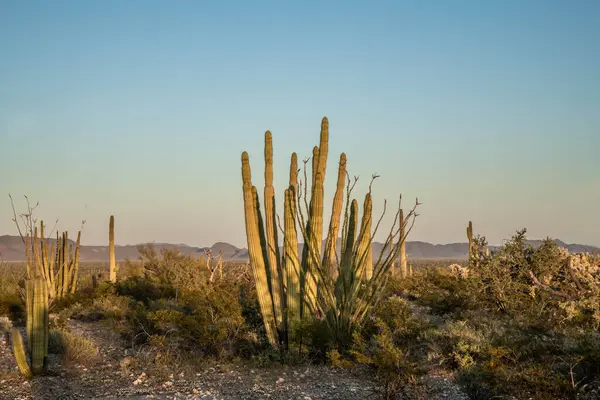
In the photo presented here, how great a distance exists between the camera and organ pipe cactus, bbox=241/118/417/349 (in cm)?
1096

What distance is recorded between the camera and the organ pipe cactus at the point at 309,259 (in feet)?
36.0

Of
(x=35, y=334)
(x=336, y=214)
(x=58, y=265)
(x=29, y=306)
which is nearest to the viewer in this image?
(x=35, y=334)

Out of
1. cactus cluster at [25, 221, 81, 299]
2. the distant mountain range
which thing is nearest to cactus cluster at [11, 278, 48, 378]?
cactus cluster at [25, 221, 81, 299]

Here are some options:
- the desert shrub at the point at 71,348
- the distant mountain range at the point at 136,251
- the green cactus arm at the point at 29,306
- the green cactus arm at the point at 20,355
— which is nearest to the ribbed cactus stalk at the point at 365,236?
the desert shrub at the point at 71,348

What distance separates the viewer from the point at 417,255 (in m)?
194

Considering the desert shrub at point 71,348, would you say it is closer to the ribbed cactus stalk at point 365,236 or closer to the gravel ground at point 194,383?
the gravel ground at point 194,383

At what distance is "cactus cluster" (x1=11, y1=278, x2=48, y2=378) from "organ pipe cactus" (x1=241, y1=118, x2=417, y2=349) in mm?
3413

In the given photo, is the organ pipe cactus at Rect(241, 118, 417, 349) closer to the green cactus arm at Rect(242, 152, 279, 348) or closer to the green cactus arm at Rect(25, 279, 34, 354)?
the green cactus arm at Rect(242, 152, 279, 348)

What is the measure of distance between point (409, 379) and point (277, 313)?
316 cm

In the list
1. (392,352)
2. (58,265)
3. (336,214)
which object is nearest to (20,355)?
(336,214)

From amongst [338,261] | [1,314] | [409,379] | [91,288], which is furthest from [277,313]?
[91,288]

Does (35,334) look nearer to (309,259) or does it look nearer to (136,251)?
(309,259)

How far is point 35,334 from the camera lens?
10383 mm

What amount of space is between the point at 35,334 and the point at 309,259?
451 centimetres
